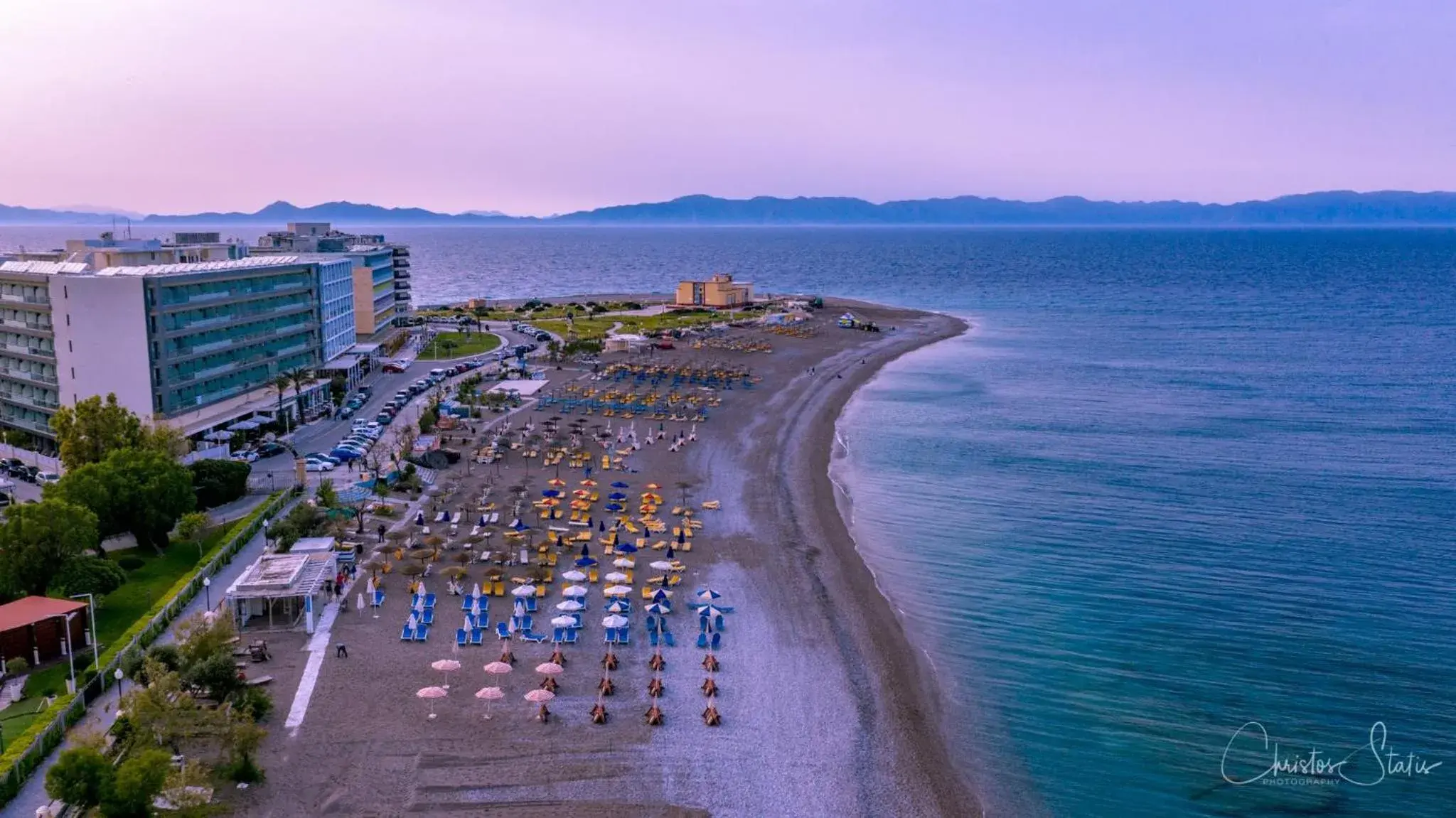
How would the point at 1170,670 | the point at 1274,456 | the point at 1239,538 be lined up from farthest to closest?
the point at 1274,456, the point at 1239,538, the point at 1170,670

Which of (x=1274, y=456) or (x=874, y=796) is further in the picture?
(x=1274, y=456)

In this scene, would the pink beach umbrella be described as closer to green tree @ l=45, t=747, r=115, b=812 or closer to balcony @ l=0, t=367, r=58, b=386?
green tree @ l=45, t=747, r=115, b=812

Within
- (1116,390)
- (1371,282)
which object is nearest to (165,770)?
(1116,390)

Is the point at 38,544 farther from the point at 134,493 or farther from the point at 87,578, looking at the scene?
the point at 134,493

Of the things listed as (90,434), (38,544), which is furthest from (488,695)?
(90,434)

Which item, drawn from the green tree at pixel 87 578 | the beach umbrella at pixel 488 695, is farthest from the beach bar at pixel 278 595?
the beach umbrella at pixel 488 695

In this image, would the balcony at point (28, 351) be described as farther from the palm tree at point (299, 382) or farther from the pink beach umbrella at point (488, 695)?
the pink beach umbrella at point (488, 695)

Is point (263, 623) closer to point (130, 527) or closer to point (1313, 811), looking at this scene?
point (130, 527)
